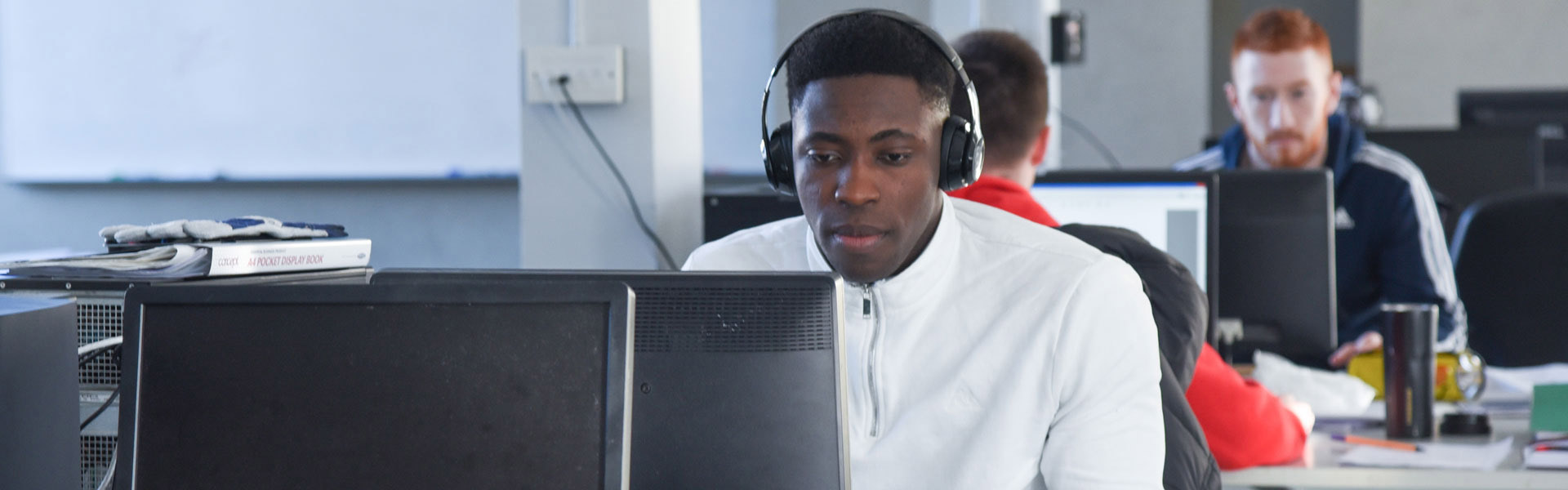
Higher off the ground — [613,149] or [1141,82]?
[1141,82]

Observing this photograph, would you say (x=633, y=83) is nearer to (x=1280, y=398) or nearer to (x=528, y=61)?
(x=528, y=61)

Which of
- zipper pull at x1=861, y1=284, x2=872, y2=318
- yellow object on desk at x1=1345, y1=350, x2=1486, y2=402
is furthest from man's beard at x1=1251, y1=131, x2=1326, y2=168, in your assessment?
zipper pull at x1=861, y1=284, x2=872, y2=318

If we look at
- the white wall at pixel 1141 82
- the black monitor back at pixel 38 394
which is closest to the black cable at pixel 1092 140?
the white wall at pixel 1141 82

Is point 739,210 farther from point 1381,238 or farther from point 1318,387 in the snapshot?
point 1381,238

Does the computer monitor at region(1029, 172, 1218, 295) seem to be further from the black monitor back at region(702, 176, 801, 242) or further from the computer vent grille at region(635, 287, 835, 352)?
the computer vent grille at region(635, 287, 835, 352)

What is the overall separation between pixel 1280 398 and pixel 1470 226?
117cm

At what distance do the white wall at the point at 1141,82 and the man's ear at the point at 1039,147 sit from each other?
358 cm

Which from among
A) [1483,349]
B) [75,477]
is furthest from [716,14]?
[75,477]

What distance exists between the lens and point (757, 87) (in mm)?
4047

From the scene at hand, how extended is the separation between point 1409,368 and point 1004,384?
0.87 meters

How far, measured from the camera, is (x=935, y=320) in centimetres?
111

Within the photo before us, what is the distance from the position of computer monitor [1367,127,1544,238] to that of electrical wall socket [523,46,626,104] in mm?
1842

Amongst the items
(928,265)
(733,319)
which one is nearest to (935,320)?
(928,265)

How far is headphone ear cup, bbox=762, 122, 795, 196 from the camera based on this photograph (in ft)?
3.96
